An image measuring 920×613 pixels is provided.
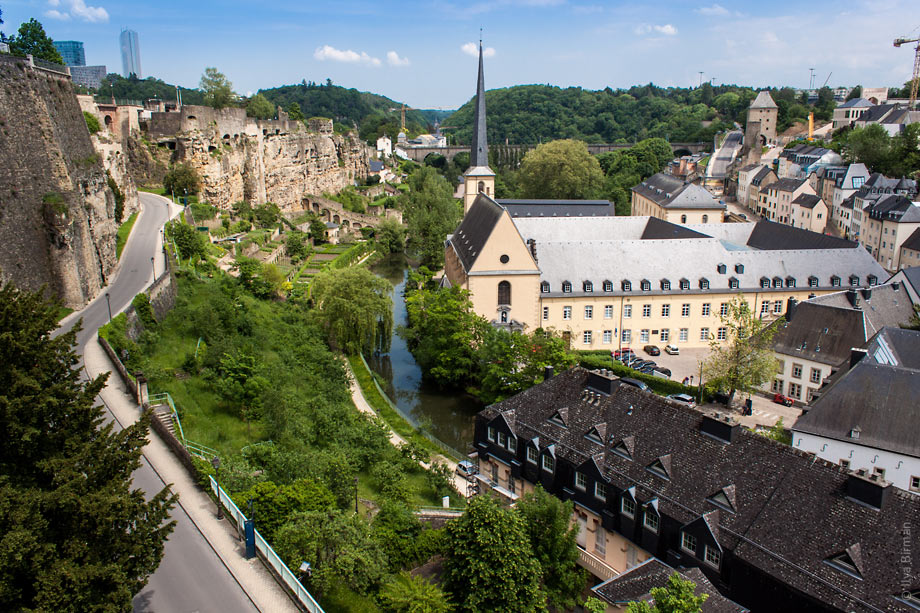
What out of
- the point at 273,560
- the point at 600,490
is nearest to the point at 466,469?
the point at 600,490

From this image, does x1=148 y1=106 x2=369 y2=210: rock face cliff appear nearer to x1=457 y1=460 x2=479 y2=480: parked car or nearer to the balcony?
x1=457 y1=460 x2=479 y2=480: parked car

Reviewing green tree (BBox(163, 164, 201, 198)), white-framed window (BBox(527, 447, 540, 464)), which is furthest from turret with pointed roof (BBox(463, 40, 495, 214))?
white-framed window (BBox(527, 447, 540, 464))

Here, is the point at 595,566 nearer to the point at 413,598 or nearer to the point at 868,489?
the point at 413,598

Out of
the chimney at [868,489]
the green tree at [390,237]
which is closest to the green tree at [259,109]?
the green tree at [390,237]

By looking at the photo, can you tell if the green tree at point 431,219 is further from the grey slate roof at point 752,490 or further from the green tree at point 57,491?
the green tree at point 57,491

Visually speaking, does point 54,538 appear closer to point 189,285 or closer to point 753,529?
point 753,529
